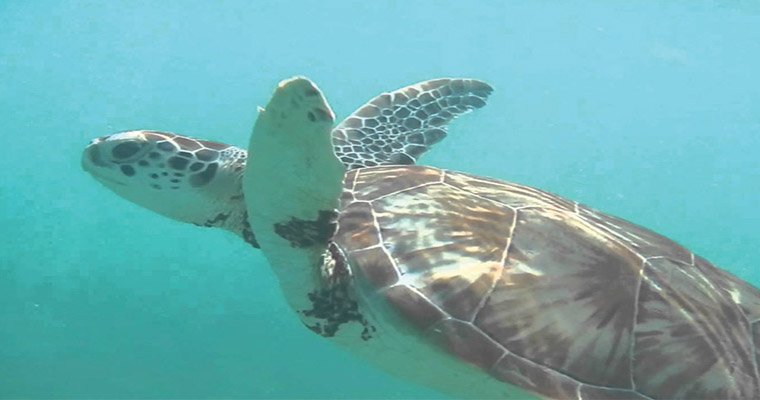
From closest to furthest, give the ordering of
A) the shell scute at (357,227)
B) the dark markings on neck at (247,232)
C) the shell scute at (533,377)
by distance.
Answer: the shell scute at (533,377), the shell scute at (357,227), the dark markings on neck at (247,232)

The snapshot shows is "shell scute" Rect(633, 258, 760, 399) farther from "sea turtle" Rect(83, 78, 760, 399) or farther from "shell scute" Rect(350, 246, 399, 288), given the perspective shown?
"shell scute" Rect(350, 246, 399, 288)

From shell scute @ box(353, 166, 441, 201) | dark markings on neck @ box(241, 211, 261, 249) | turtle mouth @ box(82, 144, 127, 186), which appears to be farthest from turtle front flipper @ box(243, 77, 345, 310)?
turtle mouth @ box(82, 144, 127, 186)

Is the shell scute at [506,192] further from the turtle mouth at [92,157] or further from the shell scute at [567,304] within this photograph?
the turtle mouth at [92,157]

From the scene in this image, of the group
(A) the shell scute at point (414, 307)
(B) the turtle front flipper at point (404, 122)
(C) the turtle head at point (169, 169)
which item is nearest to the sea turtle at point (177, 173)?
(C) the turtle head at point (169, 169)

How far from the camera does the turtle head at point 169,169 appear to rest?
2.80 metres

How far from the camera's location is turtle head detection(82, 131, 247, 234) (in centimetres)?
280

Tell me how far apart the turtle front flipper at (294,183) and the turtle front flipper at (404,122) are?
3.86 feet

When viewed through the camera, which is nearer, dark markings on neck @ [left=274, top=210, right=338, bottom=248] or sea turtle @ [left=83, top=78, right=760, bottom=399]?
sea turtle @ [left=83, top=78, right=760, bottom=399]

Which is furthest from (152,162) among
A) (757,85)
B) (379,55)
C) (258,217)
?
(757,85)

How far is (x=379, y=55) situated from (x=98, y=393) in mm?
20388

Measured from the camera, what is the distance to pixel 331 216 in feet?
7.65

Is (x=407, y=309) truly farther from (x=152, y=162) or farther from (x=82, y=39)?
(x=82, y=39)

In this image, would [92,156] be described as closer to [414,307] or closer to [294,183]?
[294,183]

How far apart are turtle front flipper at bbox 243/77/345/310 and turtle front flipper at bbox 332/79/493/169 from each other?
1176 millimetres
